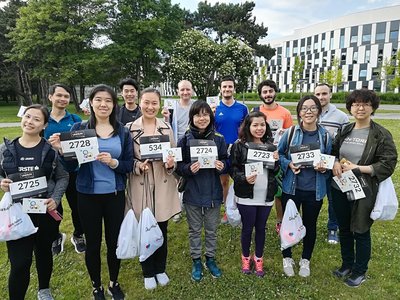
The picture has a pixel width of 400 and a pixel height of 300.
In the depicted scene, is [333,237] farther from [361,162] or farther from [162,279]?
[162,279]

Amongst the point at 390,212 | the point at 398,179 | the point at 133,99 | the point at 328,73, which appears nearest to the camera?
the point at 390,212

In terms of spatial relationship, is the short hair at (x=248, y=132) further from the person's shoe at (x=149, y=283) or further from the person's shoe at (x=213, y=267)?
the person's shoe at (x=149, y=283)

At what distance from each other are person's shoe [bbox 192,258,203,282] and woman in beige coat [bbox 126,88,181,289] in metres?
0.75

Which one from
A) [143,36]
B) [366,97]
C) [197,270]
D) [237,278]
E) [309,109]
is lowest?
[237,278]

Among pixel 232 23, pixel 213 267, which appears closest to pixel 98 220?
pixel 213 267

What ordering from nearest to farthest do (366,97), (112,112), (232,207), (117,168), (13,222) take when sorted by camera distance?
1. (13,222)
2. (117,168)
3. (112,112)
4. (366,97)
5. (232,207)

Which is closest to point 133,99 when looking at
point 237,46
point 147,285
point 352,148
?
point 147,285

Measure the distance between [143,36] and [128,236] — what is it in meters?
28.5

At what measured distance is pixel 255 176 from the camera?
141 inches

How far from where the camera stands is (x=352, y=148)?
3.59 metres

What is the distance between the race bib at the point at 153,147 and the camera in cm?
338

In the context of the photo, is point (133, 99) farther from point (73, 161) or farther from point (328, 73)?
point (328, 73)

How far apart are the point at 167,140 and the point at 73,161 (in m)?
1.05

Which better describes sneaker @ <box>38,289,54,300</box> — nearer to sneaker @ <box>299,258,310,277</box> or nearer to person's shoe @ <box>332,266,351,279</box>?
sneaker @ <box>299,258,310,277</box>
